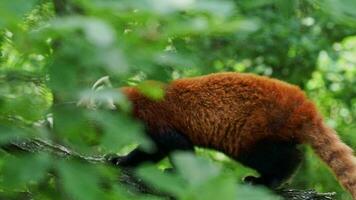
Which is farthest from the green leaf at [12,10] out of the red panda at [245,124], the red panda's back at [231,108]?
the red panda's back at [231,108]

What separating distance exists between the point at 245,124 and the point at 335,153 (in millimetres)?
596

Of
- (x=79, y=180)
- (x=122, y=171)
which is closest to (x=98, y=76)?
(x=79, y=180)

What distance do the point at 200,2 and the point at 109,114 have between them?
0.24m

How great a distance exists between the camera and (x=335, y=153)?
4.22 m

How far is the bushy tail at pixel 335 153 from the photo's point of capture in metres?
4.07

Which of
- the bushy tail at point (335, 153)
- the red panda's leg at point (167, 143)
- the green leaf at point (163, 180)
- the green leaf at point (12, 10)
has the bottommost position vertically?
the red panda's leg at point (167, 143)

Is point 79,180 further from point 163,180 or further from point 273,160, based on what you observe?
point 273,160

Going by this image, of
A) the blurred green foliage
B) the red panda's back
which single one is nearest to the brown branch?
the blurred green foliage

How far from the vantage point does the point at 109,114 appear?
46.2 inches

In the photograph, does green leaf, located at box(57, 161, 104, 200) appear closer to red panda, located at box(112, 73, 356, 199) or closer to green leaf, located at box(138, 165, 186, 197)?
green leaf, located at box(138, 165, 186, 197)

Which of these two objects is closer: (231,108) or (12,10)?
(12,10)

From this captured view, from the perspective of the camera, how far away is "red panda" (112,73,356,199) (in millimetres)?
4375

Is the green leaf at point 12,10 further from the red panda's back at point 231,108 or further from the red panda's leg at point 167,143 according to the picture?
the red panda's leg at point 167,143

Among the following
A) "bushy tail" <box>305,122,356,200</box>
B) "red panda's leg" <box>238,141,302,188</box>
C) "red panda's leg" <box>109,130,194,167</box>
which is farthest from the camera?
Result: "red panda's leg" <box>109,130,194,167</box>
